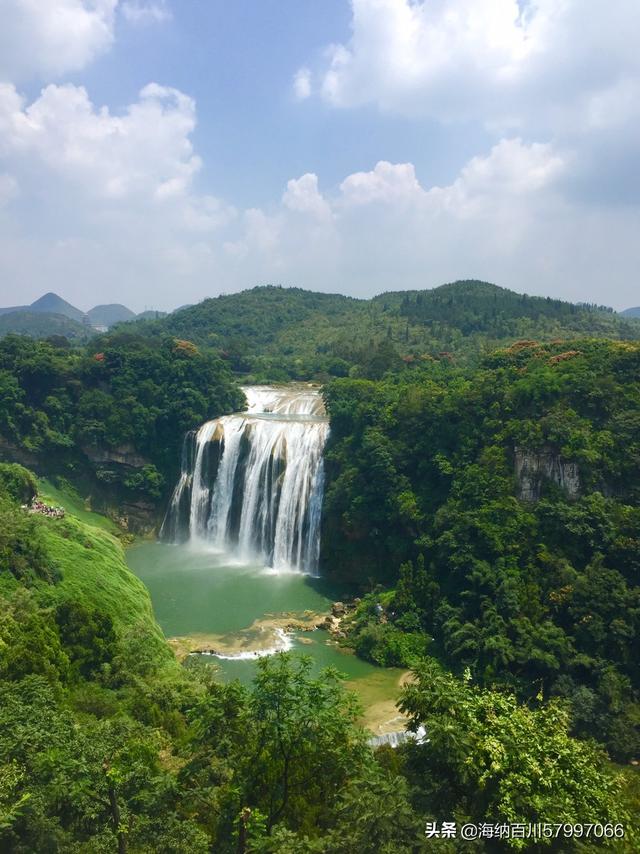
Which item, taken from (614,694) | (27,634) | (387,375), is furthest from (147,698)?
(387,375)

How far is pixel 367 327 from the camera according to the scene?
6488 centimetres

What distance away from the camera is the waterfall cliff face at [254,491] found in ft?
84.3

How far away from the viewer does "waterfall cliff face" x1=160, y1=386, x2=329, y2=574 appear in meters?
25.7

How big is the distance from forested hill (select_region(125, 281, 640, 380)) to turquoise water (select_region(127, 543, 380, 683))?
55.2 feet

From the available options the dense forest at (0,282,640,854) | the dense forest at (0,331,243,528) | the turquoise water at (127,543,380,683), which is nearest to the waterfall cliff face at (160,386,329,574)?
the turquoise water at (127,543,380,683)

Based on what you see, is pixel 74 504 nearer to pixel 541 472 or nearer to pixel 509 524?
pixel 509 524

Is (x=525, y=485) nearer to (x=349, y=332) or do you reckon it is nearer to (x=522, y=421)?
(x=522, y=421)

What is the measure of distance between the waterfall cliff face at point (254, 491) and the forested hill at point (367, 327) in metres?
11.1

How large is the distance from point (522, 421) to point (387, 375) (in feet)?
43.5

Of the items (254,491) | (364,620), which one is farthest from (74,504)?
(364,620)

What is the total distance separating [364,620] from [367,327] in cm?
4943

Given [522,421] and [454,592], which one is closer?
[454,592]

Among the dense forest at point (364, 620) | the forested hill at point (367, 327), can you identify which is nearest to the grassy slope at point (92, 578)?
the dense forest at point (364, 620)

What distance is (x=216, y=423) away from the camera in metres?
31.1
